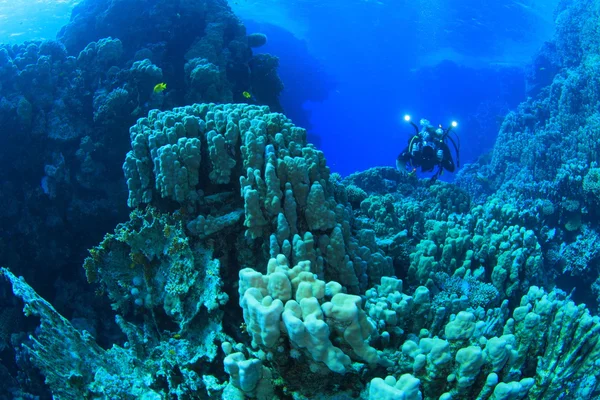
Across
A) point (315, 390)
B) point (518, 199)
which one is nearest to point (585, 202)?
point (518, 199)

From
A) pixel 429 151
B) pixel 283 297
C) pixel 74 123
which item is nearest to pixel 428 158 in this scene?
pixel 429 151

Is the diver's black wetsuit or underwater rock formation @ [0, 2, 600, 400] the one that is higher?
the diver's black wetsuit

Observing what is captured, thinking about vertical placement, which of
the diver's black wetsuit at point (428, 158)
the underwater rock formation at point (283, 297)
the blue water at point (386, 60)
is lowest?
the underwater rock formation at point (283, 297)

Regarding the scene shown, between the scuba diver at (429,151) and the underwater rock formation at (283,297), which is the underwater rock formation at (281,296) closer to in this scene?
the underwater rock formation at (283,297)

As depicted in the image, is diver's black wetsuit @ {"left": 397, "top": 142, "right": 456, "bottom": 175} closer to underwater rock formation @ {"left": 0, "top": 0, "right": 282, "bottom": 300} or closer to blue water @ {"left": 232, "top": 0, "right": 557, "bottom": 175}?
underwater rock formation @ {"left": 0, "top": 0, "right": 282, "bottom": 300}

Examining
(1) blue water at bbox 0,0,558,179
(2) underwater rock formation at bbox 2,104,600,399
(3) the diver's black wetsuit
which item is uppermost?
(1) blue water at bbox 0,0,558,179

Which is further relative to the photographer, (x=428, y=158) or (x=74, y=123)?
(x=74, y=123)

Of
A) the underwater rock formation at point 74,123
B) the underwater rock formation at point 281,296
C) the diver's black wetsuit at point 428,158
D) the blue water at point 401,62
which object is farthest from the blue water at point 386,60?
the underwater rock formation at point 281,296

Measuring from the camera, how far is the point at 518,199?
9.27 m

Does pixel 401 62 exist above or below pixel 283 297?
above

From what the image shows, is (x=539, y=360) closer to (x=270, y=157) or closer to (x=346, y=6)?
(x=270, y=157)

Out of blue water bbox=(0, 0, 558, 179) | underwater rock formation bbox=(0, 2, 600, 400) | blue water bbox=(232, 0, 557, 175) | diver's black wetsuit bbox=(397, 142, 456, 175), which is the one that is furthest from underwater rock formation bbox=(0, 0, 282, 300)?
blue water bbox=(232, 0, 557, 175)

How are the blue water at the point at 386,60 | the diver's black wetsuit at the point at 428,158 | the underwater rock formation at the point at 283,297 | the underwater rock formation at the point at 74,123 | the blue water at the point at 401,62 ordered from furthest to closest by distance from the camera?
the blue water at the point at 401,62
the blue water at the point at 386,60
the underwater rock formation at the point at 74,123
the diver's black wetsuit at the point at 428,158
the underwater rock formation at the point at 283,297

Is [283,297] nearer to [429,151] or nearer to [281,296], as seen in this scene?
[281,296]
